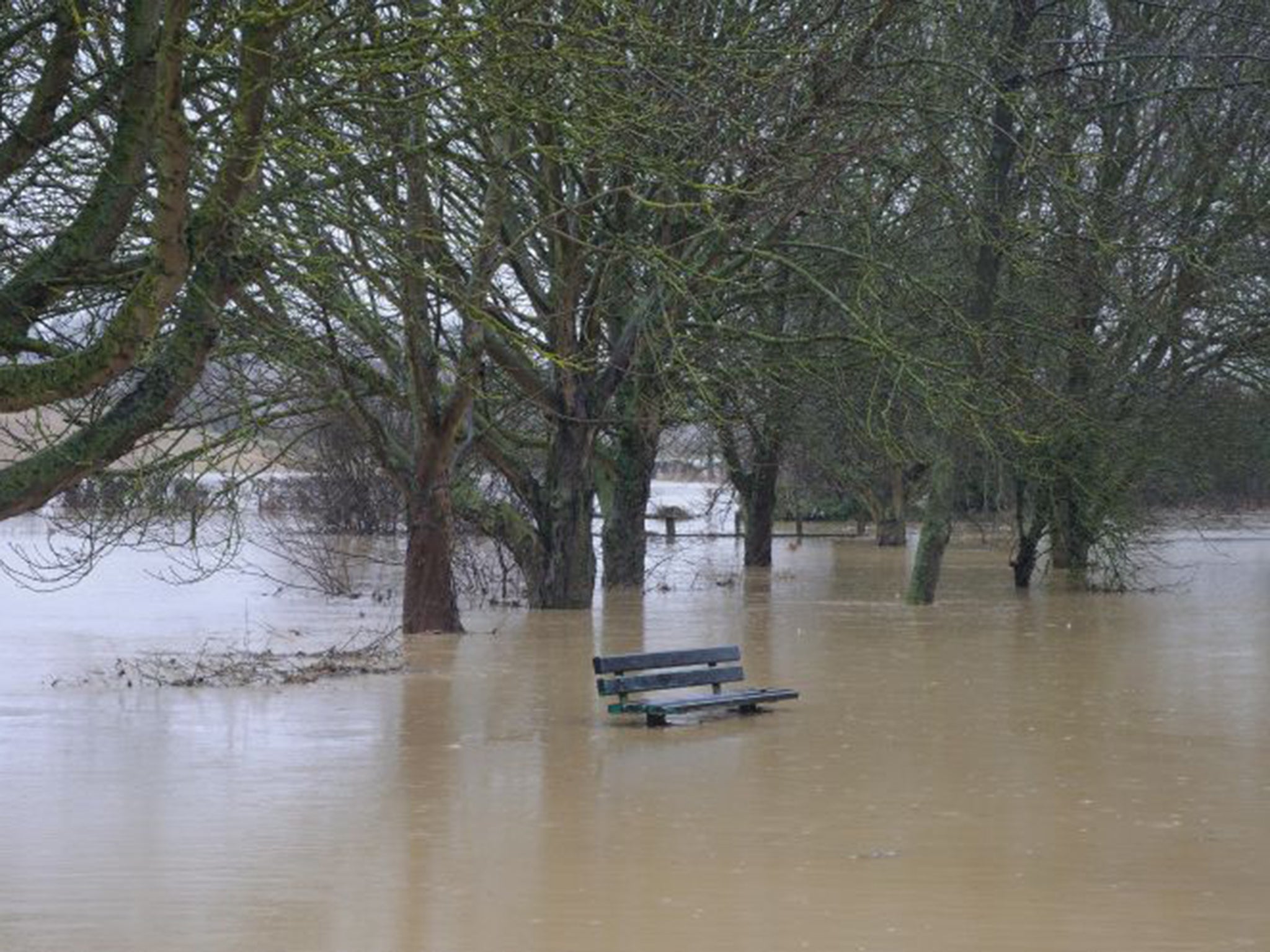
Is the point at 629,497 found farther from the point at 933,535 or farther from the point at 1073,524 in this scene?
the point at 1073,524

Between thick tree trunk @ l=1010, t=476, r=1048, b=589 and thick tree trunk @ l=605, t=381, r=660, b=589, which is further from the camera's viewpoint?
thick tree trunk @ l=1010, t=476, r=1048, b=589

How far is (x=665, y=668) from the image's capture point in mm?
15133

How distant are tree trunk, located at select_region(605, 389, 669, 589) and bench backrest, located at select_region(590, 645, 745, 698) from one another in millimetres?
11511

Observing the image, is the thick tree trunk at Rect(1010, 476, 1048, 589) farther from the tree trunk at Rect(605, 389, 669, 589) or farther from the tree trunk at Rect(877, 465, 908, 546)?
the tree trunk at Rect(877, 465, 908, 546)

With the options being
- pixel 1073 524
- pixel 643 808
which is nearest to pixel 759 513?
pixel 1073 524

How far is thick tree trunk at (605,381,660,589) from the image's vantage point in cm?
2859

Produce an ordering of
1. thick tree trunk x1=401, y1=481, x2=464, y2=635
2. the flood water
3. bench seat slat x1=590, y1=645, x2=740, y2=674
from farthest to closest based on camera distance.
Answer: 1. thick tree trunk x1=401, y1=481, x2=464, y2=635
2. bench seat slat x1=590, y1=645, x2=740, y2=674
3. the flood water

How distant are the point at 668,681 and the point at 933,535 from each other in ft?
44.7

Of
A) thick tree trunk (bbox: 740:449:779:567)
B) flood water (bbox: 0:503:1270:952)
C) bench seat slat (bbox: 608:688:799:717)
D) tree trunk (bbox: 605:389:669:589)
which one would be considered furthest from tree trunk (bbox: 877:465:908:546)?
bench seat slat (bbox: 608:688:799:717)

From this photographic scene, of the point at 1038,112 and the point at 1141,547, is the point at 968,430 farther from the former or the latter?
the point at 1141,547

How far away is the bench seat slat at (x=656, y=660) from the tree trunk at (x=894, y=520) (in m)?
37.3

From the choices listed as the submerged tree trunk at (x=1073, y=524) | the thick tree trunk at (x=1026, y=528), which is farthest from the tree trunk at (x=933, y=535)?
the thick tree trunk at (x=1026, y=528)

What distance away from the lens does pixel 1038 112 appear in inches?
904

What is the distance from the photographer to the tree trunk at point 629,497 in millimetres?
28312
